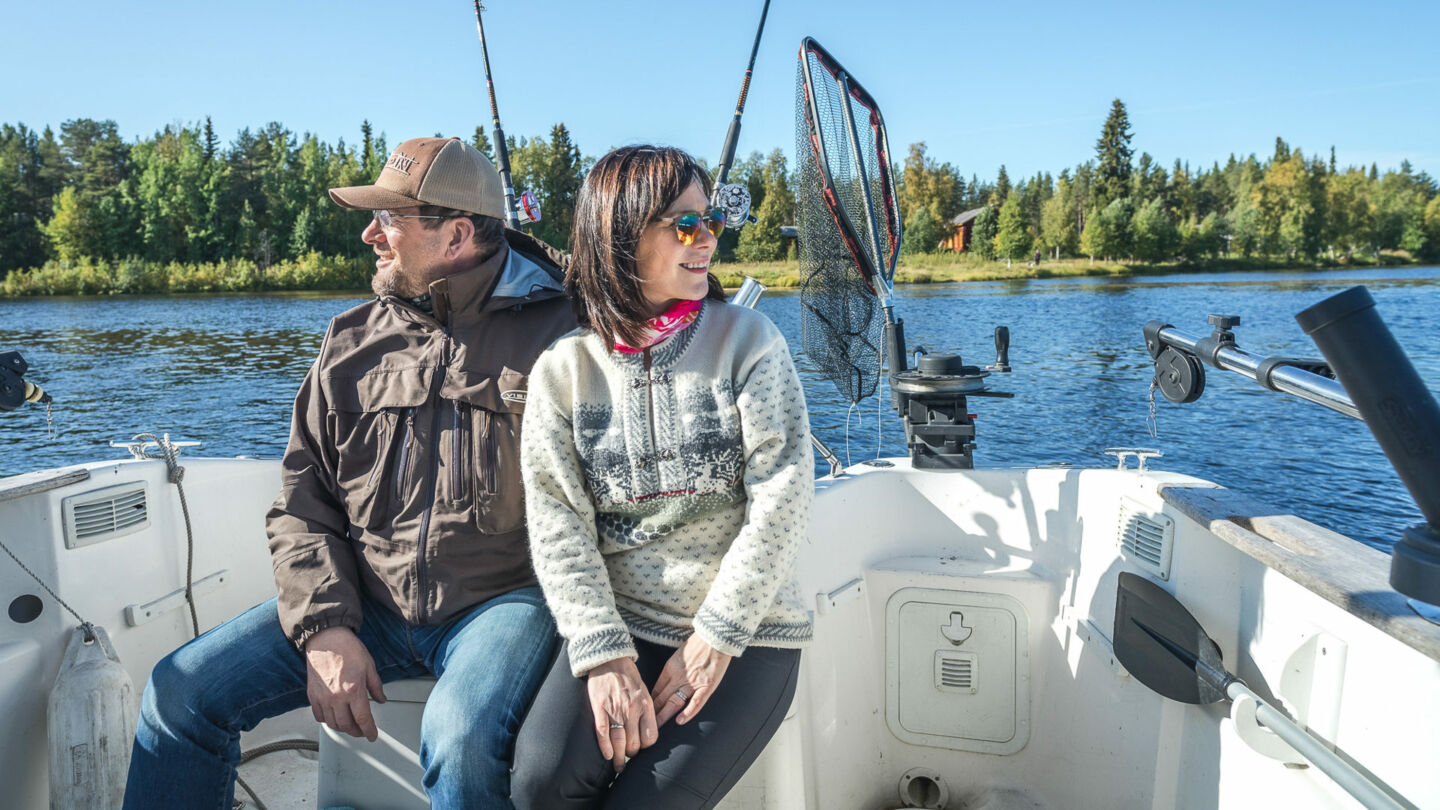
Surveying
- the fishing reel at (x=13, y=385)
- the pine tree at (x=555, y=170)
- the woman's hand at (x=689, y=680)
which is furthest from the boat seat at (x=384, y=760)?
the pine tree at (x=555, y=170)

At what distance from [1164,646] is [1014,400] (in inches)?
525

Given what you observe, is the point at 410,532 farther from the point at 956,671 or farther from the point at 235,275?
the point at 235,275

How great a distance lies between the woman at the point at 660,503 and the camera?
4.47ft

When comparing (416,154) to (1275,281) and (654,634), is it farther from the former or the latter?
(1275,281)

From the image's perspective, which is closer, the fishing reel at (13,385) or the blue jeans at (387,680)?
the blue jeans at (387,680)

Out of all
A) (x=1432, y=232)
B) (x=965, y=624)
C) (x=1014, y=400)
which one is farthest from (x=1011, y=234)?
(x=965, y=624)

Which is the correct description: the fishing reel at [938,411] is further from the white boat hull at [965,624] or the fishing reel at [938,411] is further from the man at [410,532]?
the man at [410,532]

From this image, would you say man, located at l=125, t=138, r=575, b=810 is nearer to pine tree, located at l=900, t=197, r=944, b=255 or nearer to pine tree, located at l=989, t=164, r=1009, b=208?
pine tree, located at l=900, t=197, r=944, b=255

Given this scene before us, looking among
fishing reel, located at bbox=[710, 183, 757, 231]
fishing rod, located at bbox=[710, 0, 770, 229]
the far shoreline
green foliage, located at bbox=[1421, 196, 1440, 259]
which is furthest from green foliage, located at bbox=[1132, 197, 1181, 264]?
fishing reel, located at bbox=[710, 183, 757, 231]

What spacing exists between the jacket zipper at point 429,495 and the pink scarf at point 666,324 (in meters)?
0.45

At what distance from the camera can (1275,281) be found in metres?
49.6

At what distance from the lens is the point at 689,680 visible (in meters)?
1.38

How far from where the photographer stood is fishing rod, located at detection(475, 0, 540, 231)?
2.69m

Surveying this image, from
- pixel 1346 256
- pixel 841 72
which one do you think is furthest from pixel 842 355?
pixel 1346 256
